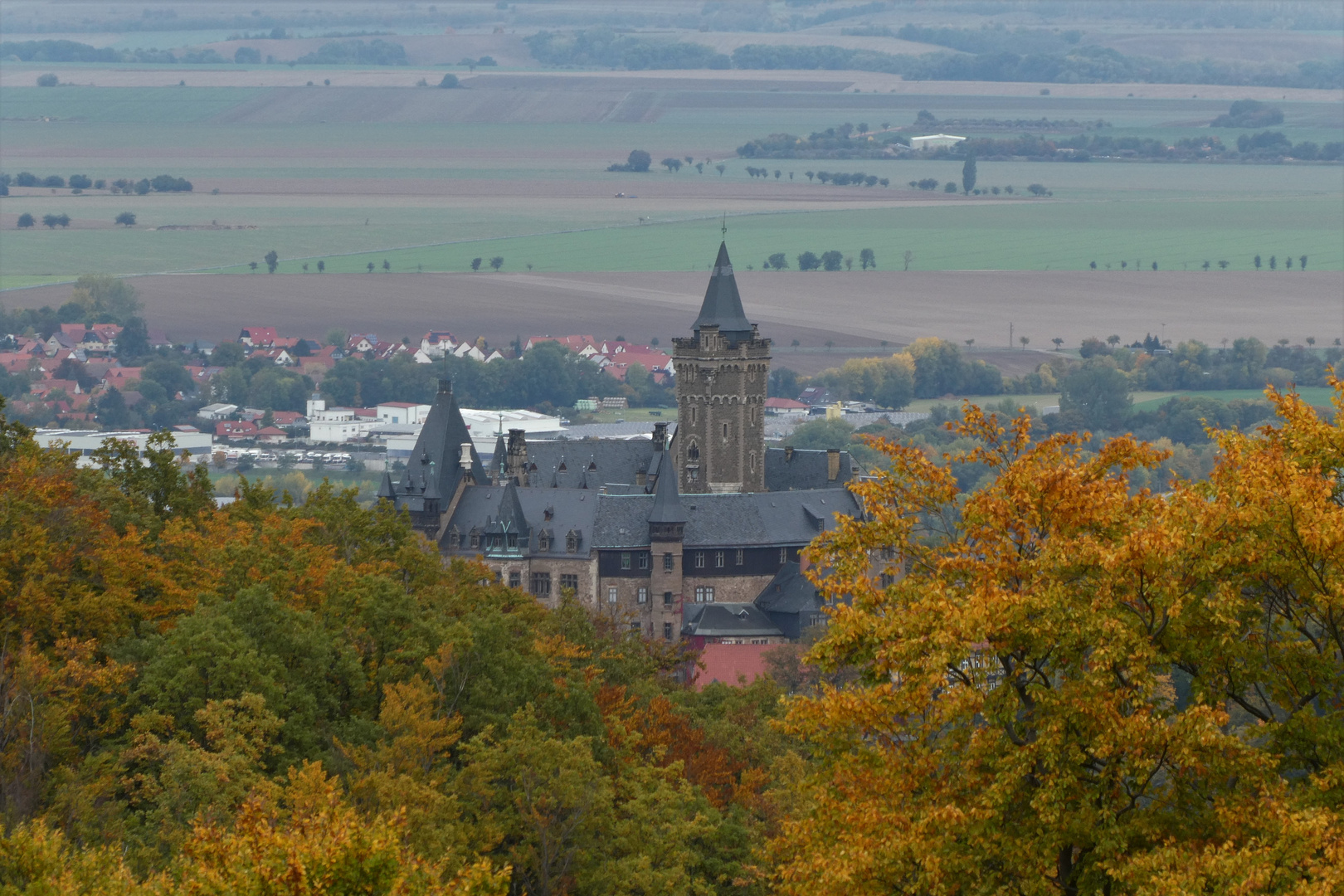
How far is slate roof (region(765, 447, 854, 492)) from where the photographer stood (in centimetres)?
15525

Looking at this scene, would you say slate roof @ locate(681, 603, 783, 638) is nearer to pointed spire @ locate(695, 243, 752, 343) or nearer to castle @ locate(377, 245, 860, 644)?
castle @ locate(377, 245, 860, 644)

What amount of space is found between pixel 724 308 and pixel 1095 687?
12448 centimetres

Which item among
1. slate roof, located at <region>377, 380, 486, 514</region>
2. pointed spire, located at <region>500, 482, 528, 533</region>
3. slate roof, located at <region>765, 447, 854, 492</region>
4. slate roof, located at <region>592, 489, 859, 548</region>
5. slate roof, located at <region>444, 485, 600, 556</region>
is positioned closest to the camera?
slate roof, located at <region>592, 489, 859, 548</region>

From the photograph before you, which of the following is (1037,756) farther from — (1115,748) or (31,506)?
(31,506)

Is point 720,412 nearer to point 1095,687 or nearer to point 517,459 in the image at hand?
point 517,459

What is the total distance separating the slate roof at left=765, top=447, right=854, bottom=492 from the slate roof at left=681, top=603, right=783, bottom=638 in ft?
47.2

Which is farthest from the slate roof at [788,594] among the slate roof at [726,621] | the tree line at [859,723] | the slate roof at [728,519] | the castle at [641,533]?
the tree line at [859,723]

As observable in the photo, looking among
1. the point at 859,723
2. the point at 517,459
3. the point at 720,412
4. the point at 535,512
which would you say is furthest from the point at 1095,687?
the point at 517,459

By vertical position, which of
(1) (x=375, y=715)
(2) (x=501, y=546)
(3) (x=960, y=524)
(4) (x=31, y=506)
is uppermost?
(3) (x=960, y=524)

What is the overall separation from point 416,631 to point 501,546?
75.6 m

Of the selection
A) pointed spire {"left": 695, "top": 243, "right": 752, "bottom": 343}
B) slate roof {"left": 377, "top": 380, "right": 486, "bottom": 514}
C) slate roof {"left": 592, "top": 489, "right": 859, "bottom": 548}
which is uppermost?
pointed spire {"left": 695, "top": 243, "right": 752, "bottom": 343}

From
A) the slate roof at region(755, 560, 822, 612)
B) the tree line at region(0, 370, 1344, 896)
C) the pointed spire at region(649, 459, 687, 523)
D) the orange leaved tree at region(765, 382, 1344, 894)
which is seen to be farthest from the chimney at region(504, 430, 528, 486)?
the orange leaved tree at region(765, 382, 1344, 894)

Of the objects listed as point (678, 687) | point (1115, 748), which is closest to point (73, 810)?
point (1115, 748)

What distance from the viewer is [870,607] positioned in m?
37.6
